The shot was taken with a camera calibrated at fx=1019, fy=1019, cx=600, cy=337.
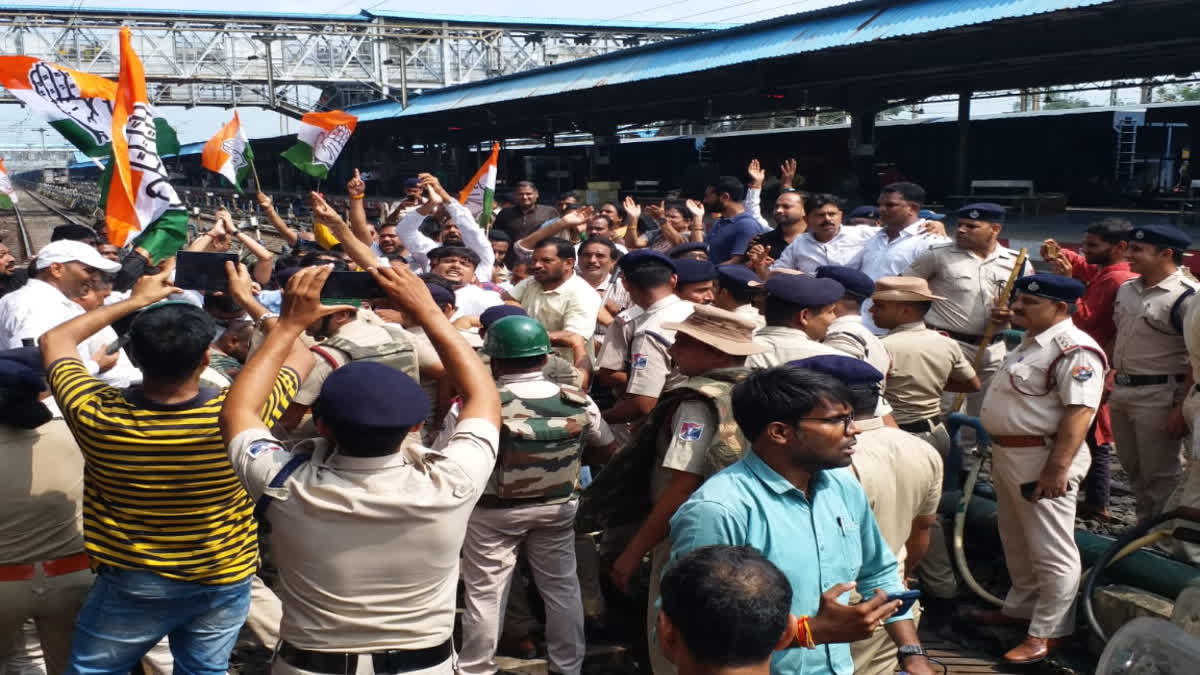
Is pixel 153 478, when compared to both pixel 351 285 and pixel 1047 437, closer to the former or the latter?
pixel 351 285

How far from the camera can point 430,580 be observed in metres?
2.68

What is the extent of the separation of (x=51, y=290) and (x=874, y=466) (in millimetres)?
4084

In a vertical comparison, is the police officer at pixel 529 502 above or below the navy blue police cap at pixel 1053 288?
below

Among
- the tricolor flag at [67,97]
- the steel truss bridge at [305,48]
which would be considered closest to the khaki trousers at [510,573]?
the tricolor flag at [67,97]

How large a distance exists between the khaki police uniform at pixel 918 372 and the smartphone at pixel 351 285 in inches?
100

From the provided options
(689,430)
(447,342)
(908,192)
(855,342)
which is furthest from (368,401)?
(908,192)

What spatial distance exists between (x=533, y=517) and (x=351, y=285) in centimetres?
120

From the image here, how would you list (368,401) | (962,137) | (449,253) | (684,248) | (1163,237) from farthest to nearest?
1. (962,137)
2. (684,248)
3. (449,253)
4. (1163,237)
5. (368,401)

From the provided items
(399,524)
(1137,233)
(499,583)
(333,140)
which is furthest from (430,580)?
(333,140)

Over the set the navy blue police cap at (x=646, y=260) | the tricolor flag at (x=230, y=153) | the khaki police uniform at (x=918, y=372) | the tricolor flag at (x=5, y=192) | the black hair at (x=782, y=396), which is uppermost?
the tricolor flag at (x=230, y=153)

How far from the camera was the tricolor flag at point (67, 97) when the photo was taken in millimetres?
6219

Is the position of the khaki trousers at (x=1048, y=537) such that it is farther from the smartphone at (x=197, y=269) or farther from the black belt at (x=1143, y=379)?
the smartphone at (x=197, y=269)

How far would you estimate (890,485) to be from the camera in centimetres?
348

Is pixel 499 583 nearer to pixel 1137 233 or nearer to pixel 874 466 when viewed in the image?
pixel 874 466
